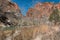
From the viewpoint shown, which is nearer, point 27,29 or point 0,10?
point 27,29

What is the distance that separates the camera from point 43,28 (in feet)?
19.0

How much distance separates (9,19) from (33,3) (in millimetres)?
2284

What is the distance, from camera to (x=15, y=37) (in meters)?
5.84

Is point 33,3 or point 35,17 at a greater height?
point 33,3

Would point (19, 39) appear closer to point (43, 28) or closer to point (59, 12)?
point (43, 28)

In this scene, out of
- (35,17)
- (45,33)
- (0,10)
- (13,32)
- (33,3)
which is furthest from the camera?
(0,10)

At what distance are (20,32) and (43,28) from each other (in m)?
0.76

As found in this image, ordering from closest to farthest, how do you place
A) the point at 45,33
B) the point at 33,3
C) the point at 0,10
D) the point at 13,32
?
the point at 45,33 < the point at 13,32 < the point at 33,3 < the point at 0,10

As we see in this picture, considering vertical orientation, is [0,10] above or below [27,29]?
above

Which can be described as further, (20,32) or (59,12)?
(59,12)

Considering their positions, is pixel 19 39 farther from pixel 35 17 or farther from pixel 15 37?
pixel 35 17

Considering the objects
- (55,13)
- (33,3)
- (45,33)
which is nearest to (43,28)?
(45,33)

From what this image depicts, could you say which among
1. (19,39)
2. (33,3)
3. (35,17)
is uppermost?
(33,3)

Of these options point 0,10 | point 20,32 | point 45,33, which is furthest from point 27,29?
point 0,10
